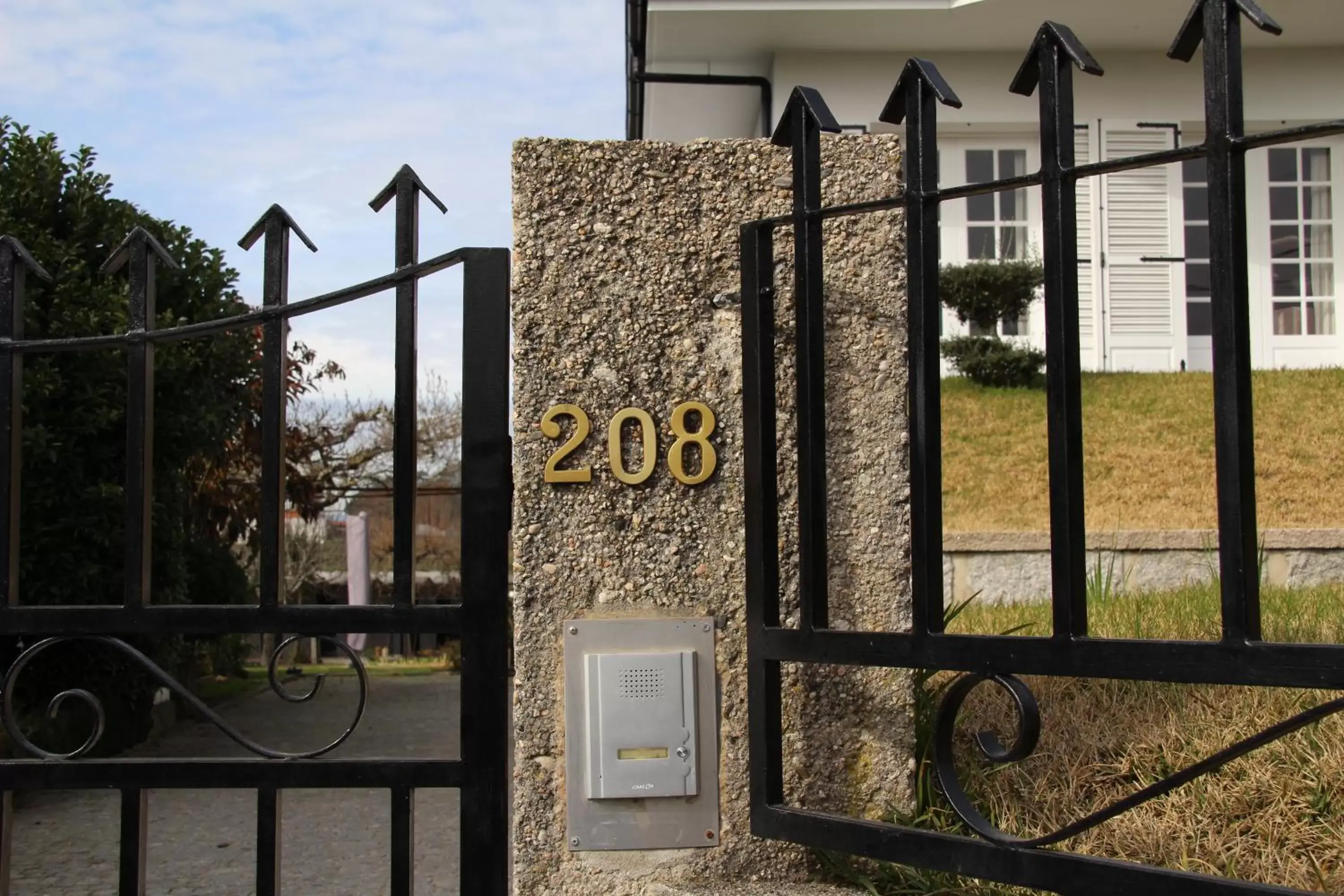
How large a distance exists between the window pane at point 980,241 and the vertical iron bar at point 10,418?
27.5ft

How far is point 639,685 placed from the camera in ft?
7.64

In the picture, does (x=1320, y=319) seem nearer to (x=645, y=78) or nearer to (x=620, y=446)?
(x=645, y=78)

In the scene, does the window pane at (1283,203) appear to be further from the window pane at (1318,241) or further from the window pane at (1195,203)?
the window pane at (1195,203)

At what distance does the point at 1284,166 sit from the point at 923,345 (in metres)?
9.73

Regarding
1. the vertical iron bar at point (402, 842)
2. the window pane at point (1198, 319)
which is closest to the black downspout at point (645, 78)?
the window pane at point (1198, 319)

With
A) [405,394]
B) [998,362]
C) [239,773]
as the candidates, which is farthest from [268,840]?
[998,362]

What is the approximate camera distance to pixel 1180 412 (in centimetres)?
773

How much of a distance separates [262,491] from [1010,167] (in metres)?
8.79

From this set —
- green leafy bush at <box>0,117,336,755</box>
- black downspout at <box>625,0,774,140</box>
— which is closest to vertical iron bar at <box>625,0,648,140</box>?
black downspout at <box>625,0,774,140</box>

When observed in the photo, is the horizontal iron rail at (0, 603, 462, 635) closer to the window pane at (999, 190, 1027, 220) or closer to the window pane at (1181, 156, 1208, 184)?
the window pane at (999, 190, 1027, 220)

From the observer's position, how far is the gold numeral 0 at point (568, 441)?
2.37 metres

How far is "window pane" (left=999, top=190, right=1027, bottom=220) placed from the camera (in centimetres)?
1009

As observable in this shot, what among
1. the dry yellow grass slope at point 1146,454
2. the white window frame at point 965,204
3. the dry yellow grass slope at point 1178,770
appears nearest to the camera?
the dry yellow grass slope at point 1178,770


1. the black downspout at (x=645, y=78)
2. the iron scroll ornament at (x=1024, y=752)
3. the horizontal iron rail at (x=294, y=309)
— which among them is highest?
the black downspout at (x=645, y=78)
